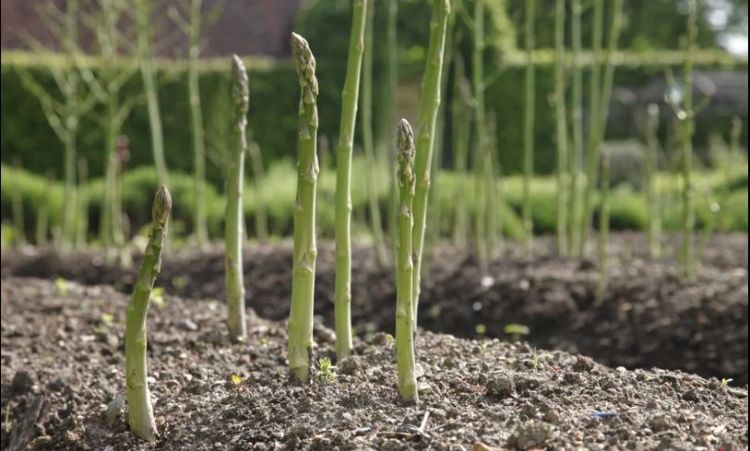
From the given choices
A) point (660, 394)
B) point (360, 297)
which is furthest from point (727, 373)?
point (660, 394)

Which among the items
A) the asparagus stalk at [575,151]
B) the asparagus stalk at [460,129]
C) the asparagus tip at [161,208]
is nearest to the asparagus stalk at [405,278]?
the asparagus tip at [161,208]

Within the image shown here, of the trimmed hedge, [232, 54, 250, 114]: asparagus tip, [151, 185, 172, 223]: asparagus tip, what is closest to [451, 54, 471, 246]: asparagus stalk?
[232, 54, 250, 114]: asparagus tip

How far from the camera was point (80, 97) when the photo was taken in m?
9.59

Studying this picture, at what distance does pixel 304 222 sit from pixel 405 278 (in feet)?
1.45

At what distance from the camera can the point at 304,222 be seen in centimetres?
279

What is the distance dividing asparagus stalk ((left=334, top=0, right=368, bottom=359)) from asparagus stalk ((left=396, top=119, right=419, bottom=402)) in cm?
40

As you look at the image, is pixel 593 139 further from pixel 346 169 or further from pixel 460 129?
pixel 346 169

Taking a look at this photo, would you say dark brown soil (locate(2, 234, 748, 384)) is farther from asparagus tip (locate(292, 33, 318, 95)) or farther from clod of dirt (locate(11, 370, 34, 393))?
asparagus tip (locate(292, 33, 318, 95))

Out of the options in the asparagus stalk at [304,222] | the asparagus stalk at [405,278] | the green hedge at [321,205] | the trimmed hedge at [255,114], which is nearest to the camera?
the asparagus stalk at [405,278]

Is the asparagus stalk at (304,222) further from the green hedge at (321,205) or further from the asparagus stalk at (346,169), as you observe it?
the green hedge at (321,205)

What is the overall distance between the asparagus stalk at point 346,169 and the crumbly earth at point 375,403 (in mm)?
160

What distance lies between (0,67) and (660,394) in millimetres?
6125

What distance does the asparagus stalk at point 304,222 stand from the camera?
2.68 m

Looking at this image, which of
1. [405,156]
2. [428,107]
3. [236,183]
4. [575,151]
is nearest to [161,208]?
[405,156]
